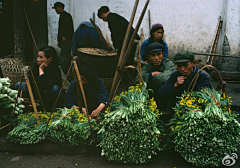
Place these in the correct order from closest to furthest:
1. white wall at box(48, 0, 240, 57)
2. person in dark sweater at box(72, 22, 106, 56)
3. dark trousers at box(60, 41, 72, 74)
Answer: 1. person in dark sweater at box(72, 22, 106, 56)
2. dark trousers at box(60, 41, 72, 74)
3. white wall at box(48, 0, 240, 57)

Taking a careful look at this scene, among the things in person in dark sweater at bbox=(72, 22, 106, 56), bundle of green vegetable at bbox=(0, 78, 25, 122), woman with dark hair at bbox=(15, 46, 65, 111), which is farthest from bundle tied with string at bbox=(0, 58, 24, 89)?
person in dark sweater at bbox=(72, 22, 106, 56)

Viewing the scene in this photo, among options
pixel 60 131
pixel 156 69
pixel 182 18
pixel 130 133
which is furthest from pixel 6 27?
pixel 130 133

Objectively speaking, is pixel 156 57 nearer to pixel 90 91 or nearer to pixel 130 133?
pixel 90 91

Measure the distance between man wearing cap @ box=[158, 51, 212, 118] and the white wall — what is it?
385cm

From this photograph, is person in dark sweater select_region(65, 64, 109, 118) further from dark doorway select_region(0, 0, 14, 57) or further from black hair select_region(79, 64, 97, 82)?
dark doorway select_region(0, 0, 14, 57)

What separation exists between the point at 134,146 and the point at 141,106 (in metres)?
0.45

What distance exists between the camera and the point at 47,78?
3.50 meters

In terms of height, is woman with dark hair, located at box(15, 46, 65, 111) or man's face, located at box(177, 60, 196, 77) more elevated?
man's face, located at box(177, 60, 196, 77)

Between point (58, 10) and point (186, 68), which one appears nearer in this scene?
point (186, 68)

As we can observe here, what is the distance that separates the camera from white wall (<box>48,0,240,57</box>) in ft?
21.0

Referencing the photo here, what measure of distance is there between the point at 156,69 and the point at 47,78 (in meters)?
1.91

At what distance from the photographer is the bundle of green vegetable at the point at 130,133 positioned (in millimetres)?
2256

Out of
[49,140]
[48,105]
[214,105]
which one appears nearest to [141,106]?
[214,105]

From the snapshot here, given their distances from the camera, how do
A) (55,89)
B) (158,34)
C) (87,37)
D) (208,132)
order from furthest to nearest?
(87,37), (158,34), (55,89), (208,132)
